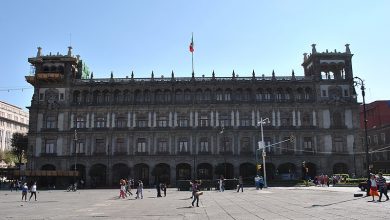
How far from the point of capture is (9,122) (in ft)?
437

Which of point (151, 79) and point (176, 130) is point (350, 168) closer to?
point (176, 130)

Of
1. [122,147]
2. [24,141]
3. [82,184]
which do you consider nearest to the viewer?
[82,184]

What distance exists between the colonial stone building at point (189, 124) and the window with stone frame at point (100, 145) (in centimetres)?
18

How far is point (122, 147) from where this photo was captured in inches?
2921

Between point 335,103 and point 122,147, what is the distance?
39.5 meters

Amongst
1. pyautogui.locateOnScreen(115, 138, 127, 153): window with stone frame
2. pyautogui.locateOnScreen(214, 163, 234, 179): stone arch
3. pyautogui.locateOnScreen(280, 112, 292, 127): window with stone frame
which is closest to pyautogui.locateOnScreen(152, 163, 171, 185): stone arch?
pyautogui.locateOnScreen(115, 138, 127, 153): window with stone frame

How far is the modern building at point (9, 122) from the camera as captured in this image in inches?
5089

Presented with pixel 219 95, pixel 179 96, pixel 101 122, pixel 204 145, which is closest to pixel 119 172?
pixel 101 122

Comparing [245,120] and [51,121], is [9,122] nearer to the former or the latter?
[51,121]

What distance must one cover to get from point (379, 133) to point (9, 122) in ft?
358

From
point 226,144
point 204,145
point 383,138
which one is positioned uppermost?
point 383,138

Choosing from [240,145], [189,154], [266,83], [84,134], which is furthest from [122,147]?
[266,83]

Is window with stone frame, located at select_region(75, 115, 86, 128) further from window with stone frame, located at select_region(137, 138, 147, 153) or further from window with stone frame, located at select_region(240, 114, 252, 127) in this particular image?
window with stone frame, located at select_region(240, 114, 252, 127)

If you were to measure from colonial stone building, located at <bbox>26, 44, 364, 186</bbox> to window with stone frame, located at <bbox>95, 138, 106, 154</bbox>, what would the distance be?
0.59ft
